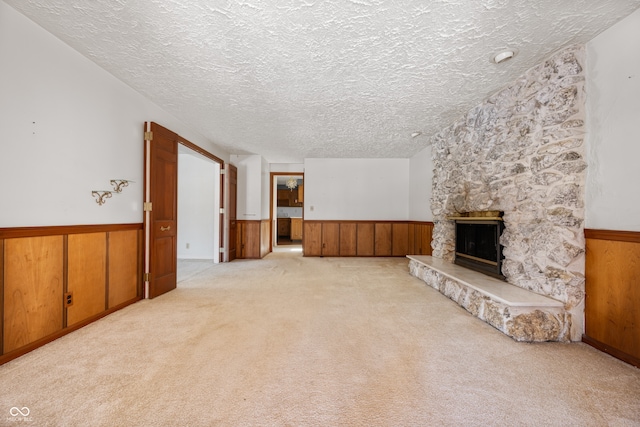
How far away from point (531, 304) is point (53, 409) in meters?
3.15

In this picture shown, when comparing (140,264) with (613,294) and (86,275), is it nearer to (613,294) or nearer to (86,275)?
(86,275)

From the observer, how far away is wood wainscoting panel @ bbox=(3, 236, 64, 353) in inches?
67.7

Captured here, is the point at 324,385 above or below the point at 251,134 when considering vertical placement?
below

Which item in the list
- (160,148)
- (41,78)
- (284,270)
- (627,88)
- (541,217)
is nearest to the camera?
(627,88)

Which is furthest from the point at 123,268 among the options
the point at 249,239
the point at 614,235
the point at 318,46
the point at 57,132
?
the point at 614,235

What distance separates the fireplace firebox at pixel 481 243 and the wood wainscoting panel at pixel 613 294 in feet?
2.43

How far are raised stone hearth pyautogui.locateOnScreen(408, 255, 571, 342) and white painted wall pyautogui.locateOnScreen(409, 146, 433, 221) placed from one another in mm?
2472

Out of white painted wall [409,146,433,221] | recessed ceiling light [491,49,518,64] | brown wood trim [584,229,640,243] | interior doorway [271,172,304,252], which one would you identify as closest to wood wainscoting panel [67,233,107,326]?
recessed ceiling light [491,49,518,64]

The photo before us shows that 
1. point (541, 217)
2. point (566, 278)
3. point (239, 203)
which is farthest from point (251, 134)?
point (566, 278)

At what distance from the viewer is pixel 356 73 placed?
2.41m

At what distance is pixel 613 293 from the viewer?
72.2 inches

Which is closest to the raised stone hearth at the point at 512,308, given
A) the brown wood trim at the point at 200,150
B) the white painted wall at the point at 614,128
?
the white painted wall at the point at 614,128

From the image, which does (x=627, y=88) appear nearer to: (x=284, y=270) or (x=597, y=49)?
(x=597, y=49)

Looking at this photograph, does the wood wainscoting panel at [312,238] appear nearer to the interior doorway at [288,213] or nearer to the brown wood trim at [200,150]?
the brown wood trim at [200,150]
